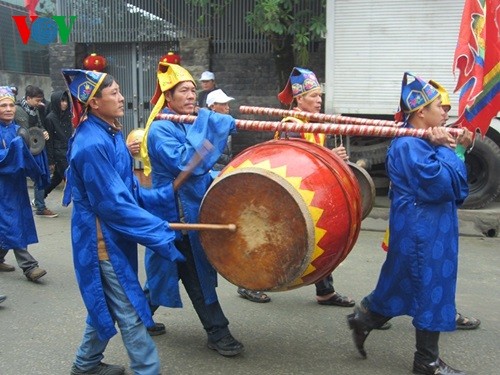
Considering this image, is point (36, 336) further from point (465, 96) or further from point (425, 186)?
point (465, 96)

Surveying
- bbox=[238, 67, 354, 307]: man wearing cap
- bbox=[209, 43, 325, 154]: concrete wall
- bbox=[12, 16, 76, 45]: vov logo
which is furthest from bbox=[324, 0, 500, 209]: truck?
bbox=[12, 16, 76, 45]: vov logo

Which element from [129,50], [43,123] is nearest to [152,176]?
[43,123]

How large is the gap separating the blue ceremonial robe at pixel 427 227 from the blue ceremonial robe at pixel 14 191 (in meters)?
3.23

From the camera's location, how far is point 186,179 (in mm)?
3254

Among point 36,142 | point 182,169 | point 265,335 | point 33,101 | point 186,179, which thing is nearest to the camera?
point 182,169

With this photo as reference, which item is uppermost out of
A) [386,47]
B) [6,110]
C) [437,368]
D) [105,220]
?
[386,47]

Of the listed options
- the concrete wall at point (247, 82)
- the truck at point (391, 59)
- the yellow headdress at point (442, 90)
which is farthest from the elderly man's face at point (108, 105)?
the concrete wall at point (247, 82)

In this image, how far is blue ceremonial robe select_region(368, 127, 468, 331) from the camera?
304 cm

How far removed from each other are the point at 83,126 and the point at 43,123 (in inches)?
232

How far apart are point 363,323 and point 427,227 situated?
73 centimetres

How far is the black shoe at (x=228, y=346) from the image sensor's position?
3.49 metres

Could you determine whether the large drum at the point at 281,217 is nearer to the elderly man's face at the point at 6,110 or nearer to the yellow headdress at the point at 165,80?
the yellow headdress at the point at 165,80

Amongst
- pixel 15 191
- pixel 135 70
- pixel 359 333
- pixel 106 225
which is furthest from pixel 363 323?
pixel 135 70

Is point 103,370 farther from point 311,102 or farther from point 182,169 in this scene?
point 311,102
